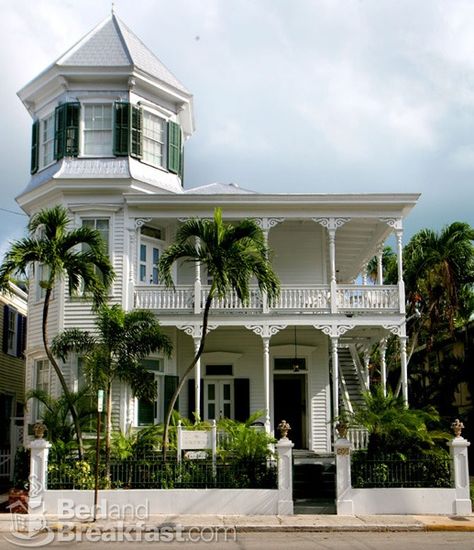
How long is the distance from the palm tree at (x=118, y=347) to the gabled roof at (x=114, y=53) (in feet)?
26.2

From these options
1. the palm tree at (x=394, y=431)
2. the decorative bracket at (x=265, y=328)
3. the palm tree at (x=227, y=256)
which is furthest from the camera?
the decorative bracket at (x=265, y=328)

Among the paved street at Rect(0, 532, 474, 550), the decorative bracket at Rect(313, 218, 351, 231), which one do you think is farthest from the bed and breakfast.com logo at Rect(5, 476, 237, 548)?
the decorative bracket at Rect(313, 218, 351, 231)

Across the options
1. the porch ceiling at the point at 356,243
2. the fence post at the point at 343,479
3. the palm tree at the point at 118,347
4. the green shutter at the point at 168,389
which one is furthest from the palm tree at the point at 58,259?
the porch ceiling at the point at 356,243

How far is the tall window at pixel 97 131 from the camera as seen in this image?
70.5 feet

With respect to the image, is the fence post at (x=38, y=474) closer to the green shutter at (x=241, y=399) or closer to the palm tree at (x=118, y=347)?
the palm tree at (x=118, y=347)

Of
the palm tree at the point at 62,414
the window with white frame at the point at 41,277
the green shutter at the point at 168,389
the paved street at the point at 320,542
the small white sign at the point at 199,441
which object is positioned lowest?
Result: the paved street at the point at 320,542

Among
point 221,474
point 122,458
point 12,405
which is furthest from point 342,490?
point 12,405

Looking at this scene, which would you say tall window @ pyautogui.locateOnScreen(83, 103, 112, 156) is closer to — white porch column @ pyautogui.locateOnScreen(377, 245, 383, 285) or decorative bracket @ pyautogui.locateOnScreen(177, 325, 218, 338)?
decorative bracket @ pyautogui.locateOnScreen(177, 325, 218, 338)

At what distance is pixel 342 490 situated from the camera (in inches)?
588

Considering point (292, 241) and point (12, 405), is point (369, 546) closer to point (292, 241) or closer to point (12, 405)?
point (292, 241)

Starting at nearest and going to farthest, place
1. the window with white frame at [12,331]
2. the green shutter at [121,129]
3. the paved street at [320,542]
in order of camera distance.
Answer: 1. the paved street at [320,542]
2. the green shutter at [121,129]
3. the window with white frame at [12,331]

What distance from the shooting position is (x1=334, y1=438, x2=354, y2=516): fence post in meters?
14.9

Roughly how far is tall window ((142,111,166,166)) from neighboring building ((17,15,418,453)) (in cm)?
4

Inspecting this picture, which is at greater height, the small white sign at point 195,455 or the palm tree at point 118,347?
the palm tree at point 118,347
